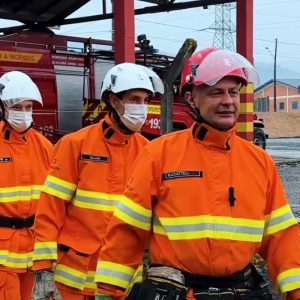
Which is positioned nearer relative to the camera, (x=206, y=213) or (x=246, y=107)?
(x=206, y=213)

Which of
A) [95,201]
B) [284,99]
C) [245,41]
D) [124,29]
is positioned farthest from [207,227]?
[284,99]

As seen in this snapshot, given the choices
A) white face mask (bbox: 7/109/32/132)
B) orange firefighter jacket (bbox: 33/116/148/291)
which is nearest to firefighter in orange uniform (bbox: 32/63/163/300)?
orange firefighter jacket (bbox: 33/116/148/291)

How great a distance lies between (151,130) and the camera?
1249 cm

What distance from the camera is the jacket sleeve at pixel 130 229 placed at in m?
2.44

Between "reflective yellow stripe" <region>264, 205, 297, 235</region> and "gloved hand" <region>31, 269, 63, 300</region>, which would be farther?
"gloved hand" <region>31, 269, 63, 300</region>

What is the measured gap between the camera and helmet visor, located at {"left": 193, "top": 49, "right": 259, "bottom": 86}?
240cm

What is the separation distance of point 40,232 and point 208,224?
4.78 ft

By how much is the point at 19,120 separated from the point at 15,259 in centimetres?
99

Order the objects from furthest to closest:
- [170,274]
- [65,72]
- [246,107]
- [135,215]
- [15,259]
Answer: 1. [65,72]
2. [246,107]
3. [15,259]
4. [135,215]
5. [170,274]

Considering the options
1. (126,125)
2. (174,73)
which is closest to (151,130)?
(174,73)

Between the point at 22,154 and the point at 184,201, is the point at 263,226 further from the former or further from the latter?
the point at 22,154

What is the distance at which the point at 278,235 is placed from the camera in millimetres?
2516

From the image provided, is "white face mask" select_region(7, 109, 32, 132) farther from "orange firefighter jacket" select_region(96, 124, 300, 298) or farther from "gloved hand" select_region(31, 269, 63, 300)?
"orange firefighter jacket" select_region(96, 124, 300, 298)

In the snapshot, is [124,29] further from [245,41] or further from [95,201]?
[95,201]
